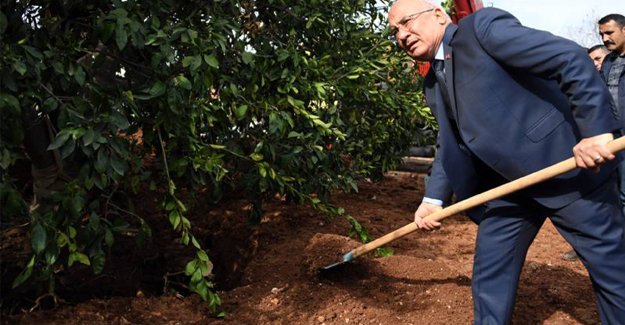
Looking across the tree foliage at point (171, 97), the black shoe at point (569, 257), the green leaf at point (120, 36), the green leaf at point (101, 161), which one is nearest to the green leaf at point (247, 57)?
the tree foliage at point (171, 97)

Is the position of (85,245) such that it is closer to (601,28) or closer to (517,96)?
(517,96)

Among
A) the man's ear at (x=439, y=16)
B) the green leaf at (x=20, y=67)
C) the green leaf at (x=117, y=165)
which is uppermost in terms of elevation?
the green leaf at (x=20, y=67)

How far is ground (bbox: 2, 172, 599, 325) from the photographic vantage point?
3609 millimetres

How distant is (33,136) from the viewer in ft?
12.3

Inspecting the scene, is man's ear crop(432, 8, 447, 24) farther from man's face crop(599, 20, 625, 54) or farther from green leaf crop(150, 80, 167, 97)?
man's face crop(599, 20, 625, 54)

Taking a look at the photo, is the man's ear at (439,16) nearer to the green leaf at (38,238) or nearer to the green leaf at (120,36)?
the green leaf at (120,36)

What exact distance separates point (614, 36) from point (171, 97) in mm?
3430

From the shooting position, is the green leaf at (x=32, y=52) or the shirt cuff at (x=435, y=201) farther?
the shirt cuff at (x=435, y=201)

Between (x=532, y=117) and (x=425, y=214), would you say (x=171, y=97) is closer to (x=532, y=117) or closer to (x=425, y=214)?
(x=425, y=214)

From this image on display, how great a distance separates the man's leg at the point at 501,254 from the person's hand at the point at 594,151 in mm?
506

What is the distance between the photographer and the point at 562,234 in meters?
2.81

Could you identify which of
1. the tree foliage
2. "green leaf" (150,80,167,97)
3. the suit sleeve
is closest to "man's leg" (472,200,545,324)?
the suit sleeve

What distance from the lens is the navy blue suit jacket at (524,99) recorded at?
7.82ft

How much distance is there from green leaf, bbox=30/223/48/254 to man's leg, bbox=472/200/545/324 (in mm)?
1906
